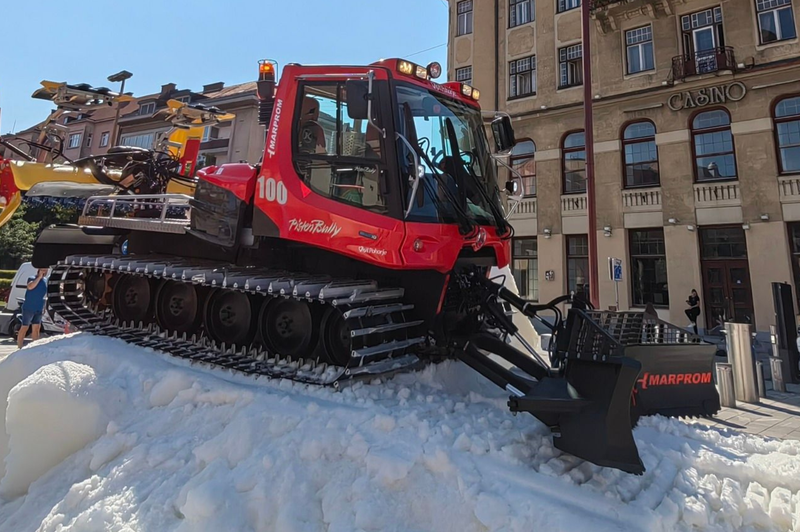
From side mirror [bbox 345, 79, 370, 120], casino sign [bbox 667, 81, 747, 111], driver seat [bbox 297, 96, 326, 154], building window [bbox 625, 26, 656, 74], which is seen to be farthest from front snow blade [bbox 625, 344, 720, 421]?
building window [bbox 625, 26, 656, 74]

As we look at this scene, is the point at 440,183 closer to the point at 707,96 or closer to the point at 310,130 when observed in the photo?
the point at 310,130

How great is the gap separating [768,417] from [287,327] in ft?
21.3

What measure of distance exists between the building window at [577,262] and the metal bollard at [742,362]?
1042 cm

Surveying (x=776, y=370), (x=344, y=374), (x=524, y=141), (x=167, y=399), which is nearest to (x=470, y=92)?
(x=344, y=374)

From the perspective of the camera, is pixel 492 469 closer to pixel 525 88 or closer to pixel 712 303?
pixel 712 303

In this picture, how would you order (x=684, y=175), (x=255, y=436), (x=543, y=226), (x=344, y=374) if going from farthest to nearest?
1. (x=543, y=226)
2. (x=684, y=175)
3. (x=344, y=374)
4. (x=255, y=436)

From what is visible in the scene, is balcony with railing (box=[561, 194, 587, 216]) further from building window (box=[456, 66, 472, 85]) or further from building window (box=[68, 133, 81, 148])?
building window (box=[68, 133, 81, 148])

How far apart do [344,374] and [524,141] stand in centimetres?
1806

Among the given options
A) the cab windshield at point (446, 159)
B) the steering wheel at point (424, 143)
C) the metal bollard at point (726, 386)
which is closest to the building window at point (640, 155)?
the metal bollard at point (726, 386)

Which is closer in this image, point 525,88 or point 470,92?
point 470,92

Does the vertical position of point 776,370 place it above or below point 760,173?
below

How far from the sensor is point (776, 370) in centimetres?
786

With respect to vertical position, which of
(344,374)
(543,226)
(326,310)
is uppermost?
(543,226)

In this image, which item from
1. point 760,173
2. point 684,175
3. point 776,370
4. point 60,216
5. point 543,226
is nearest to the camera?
point 776,370
